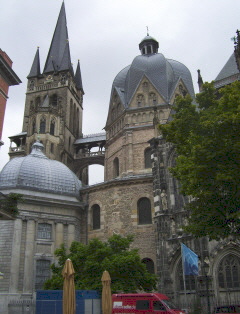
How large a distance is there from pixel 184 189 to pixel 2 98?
1095 cm

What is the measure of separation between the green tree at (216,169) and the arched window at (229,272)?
765cm

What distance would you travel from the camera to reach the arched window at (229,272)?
20531mm

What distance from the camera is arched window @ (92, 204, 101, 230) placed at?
30.6 metres

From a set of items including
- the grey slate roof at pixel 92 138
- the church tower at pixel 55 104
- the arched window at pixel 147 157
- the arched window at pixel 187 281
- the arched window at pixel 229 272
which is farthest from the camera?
the grey slate roof at pixel 92 138

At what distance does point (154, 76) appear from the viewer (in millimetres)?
39312

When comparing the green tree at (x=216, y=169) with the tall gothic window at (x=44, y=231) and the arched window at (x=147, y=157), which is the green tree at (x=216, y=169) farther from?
the arched window at (x=147, y=157)

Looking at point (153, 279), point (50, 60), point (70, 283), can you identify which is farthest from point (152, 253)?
point (50, 60)

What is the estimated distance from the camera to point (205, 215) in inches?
550

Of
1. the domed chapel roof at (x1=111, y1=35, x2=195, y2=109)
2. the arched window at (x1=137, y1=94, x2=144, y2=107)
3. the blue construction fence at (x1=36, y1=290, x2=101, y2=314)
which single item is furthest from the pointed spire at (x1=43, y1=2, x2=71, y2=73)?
the blue construction fence at (x1=36, y1=290, x2=101, y2=314)

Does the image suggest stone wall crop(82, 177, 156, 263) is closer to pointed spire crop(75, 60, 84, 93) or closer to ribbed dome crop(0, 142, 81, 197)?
ribbed dome crop(0, 142, 81, 197)

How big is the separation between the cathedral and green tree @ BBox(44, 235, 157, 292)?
9.84ft

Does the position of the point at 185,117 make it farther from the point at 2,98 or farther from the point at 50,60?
the point at 50,60

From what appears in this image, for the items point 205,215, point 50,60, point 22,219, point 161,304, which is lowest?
point 161,304

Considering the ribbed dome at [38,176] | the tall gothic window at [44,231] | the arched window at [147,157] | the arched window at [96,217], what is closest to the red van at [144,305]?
the tall gothic window at [44,231]
